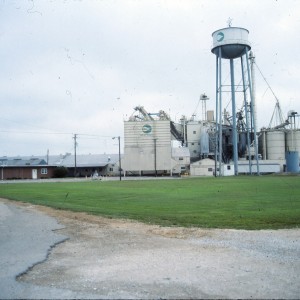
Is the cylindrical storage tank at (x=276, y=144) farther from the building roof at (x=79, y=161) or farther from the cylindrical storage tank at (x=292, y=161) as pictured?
the building roof at (x=79, y=161)

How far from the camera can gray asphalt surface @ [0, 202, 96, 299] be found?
605 cm

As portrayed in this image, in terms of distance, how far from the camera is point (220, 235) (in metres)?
10.6

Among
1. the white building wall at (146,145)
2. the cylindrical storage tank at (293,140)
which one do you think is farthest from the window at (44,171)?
the cylindrical storage tank at (293,140)

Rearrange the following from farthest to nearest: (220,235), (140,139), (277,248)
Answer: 1. (140,139)
2. (220,235)
3. (277,248)

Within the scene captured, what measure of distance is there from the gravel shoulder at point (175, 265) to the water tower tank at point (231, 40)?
53053 millimetres

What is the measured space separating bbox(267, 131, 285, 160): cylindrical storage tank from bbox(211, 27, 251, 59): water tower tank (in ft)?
83.0

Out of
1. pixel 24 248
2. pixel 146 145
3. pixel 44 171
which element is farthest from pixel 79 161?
pixel 24 248

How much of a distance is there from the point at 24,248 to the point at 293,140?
3086 inches

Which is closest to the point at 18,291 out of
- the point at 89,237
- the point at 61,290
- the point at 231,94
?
the point at 61,290

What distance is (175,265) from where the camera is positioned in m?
7.48

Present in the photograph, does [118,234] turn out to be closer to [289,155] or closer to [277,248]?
[277,248]

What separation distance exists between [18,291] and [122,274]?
1.72 m

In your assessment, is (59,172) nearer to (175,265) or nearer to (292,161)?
(292,161)

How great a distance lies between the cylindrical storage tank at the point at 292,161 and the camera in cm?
7369
